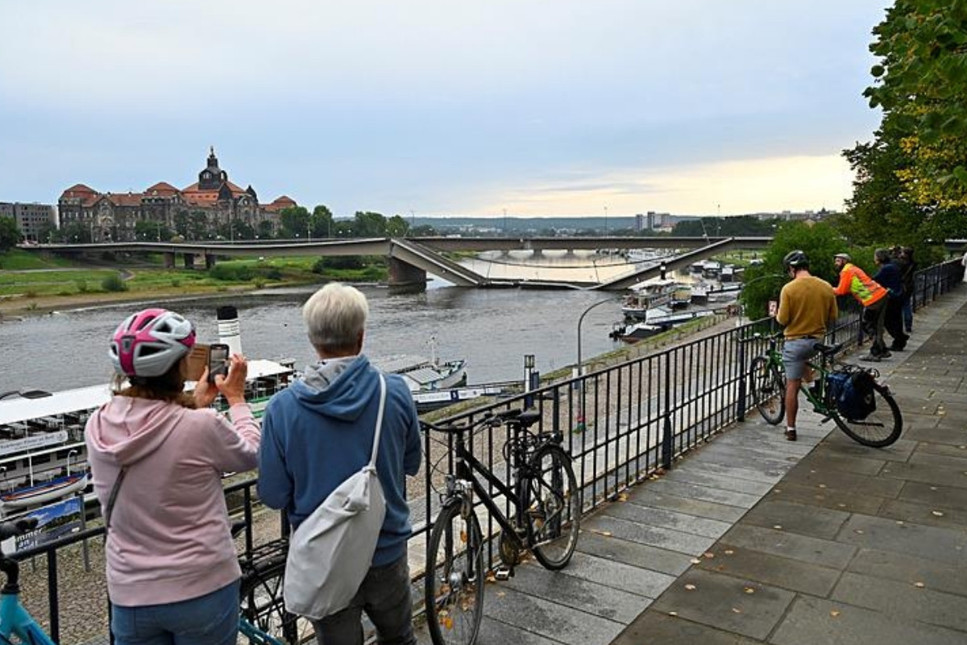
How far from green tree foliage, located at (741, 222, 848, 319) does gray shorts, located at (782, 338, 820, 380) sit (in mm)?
19372

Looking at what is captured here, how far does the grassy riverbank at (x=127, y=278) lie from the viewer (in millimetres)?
73812

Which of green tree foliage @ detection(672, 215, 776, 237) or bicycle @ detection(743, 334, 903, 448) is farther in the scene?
green tree foliage @ detection(672, 215, 776, 237)

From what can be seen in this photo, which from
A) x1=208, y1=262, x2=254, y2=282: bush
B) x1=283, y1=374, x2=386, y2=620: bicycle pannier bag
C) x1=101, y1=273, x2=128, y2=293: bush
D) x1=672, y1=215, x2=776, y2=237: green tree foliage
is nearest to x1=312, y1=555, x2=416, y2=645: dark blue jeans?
x1=283, y1=374, x2=386, y2=620: bicycle pannier bag

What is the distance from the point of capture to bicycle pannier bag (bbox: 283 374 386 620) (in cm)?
260

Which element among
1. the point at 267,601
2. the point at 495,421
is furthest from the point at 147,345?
the point at 495,421

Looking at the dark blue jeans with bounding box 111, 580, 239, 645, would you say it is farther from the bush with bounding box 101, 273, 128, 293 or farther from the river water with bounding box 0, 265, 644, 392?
the bush with bounding box 101, 273, 128, 293

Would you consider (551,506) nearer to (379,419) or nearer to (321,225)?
(379,419)

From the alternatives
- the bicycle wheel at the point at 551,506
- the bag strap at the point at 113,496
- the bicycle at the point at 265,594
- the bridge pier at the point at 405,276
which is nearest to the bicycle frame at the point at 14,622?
the bag strap at the point at 113,496

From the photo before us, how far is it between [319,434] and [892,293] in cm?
1247

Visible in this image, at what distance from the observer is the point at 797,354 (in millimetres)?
7812

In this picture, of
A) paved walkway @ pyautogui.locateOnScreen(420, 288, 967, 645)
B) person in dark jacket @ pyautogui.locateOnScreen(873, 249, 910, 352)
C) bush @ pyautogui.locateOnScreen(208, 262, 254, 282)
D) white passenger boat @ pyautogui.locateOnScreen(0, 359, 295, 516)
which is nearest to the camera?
paved walkway @ pyautogui.locateOnScreen(420, 288, 967, 645)

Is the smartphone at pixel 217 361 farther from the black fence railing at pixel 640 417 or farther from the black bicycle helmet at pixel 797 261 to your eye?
the black bicycle helmet at pixel 797 261

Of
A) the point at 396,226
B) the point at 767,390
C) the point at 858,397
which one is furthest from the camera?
the point at 396,226

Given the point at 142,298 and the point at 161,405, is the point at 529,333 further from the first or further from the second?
the point at 161,405
